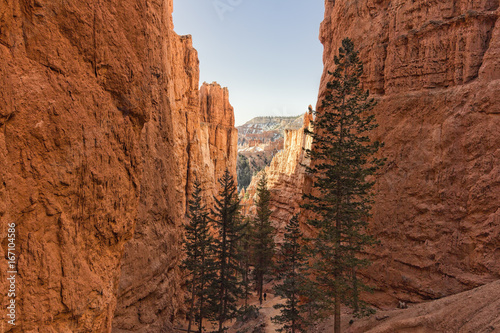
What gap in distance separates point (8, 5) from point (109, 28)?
71.2 inches

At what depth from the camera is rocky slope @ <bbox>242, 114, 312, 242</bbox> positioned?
4650cm

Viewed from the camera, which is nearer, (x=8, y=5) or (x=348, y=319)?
(x=8, y=5)

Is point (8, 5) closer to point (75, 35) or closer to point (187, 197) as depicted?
point (75, 35)

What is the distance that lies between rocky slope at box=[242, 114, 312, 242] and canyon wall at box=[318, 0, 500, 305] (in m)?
Result: 24.6

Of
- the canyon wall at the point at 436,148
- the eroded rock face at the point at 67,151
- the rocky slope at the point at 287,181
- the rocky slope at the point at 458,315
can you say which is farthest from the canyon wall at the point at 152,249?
the rocky slope at the point at 287,181

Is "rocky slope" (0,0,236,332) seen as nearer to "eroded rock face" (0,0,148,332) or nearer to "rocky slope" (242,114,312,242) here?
"eroded rock face" (0,0,148,332)

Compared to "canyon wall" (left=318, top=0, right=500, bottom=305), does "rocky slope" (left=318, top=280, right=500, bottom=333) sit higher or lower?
lower

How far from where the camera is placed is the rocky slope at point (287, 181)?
46.5m

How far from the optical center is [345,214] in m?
12.3

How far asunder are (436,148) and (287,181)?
37.2 m

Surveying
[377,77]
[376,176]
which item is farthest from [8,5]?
[377,77]

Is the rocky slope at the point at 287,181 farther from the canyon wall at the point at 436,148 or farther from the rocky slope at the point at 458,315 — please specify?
the rocky slope at the point at 458,315

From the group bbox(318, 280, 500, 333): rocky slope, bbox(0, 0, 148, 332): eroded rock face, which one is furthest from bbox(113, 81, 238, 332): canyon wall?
bbox(318, 280, 500, 333): rocky slope

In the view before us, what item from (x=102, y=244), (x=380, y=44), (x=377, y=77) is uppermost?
(x=380, y=44)
